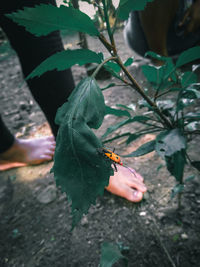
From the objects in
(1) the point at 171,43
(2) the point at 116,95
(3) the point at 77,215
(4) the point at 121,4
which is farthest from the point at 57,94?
(1) the point at 171,43

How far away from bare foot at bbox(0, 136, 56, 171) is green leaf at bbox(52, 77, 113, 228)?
4.49 feet

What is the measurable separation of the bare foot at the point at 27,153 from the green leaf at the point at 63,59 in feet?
4.35

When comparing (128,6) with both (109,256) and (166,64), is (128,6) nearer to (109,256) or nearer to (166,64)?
(166,64)

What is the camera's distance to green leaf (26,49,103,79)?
0.43 meters

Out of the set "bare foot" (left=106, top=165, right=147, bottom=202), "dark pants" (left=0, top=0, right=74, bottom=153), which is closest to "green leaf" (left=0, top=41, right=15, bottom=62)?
"dark pants" (left=0, top=0, right=74, bottom=153)

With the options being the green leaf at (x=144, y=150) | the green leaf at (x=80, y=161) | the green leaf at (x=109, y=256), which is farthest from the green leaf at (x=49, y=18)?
the green leaf at (x=109, y=256)

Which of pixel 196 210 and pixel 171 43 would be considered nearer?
pixel 196 210

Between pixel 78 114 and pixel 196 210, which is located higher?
pixel 78 114

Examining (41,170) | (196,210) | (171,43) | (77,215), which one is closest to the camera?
(77,215)

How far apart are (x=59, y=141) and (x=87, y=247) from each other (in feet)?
2.54

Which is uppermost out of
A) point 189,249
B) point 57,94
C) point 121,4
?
point 121,4

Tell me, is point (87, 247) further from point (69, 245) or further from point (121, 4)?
point (121, 4)

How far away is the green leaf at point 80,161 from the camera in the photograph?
361 millimetres

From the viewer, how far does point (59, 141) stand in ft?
1.26
